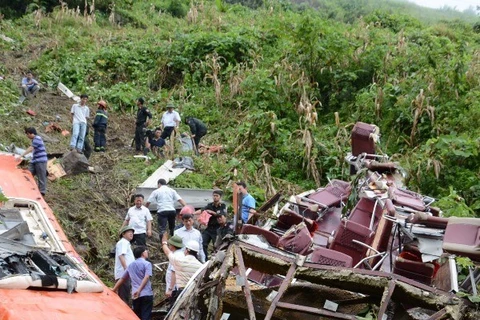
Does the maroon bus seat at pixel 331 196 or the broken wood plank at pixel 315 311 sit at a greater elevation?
the broken wood plank at pixel 315 311

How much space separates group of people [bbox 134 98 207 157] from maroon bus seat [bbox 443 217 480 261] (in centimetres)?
915

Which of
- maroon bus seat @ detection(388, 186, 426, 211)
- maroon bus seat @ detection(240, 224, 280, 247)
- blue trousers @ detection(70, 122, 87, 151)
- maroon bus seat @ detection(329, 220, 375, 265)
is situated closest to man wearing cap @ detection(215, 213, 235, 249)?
maroon bus seat @ detection(388, 186, 426, 211)

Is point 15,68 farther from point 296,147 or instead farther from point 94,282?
point 94,282

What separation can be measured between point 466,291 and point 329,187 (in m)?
4.58

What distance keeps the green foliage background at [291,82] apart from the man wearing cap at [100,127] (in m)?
2.50

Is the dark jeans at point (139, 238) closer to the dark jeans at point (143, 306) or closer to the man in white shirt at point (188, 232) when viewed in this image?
the man in white shirt at point (188, 232)

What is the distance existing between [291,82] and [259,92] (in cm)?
87

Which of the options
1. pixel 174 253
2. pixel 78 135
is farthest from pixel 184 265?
pixel 78 135

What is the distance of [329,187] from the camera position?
1048 centimetres

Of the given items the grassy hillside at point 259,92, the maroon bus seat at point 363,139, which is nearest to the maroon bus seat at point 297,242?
the grassy hillside at point 259,92

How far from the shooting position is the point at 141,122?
14.8m

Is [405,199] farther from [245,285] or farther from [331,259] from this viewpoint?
[245,285]

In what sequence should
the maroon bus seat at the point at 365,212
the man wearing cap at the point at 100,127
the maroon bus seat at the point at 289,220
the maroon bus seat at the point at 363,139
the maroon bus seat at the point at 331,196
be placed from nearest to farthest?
the maroon bus seat at the point at 365,212, the maroon bus seat at the point at 289,220, the maroon bus seat at the point at 331,196, the maroon bus seat at the point at 363,139, the man wearing cap at the point at 100,127

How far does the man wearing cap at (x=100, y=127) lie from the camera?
14688mm
